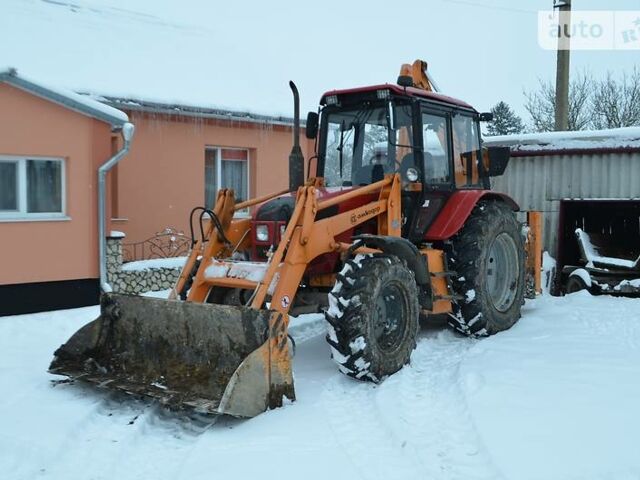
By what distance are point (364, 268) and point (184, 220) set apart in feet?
24.4

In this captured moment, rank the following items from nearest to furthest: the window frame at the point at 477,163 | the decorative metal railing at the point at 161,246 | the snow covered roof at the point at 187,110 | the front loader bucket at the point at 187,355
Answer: the front loader bucket at the point at 187,355
the window frame at the point at 477,163
the snow covered roof at the point at 187,110
the decorative metal railing at the point at 161,246

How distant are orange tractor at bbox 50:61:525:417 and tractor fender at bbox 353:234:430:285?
0.01 meters

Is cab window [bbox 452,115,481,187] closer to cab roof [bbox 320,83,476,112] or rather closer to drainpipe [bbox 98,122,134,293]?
cab roof [bbox 320,83,476,112]

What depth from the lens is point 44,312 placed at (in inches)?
349

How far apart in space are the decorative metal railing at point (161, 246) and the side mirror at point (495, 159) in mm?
5858

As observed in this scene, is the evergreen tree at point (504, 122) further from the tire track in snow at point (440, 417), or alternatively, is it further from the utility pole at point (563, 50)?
the tire track in snow at point (440, 417)

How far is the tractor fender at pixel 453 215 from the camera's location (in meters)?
6.68

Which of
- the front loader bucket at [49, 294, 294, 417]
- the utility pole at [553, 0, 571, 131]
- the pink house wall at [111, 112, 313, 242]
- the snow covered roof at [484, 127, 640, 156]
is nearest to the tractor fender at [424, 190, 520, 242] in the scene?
the front loader bucket at [49, 294, 294, 417]

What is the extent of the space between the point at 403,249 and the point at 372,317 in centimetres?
85

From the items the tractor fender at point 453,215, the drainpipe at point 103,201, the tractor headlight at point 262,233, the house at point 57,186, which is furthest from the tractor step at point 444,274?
the house at point 57,186

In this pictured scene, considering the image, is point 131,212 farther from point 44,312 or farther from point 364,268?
point 364,268

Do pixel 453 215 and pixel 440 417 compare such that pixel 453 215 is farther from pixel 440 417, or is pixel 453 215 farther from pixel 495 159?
pixel 440 417

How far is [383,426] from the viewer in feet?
14.9

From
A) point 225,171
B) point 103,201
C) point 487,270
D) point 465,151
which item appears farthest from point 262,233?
point 225,171
